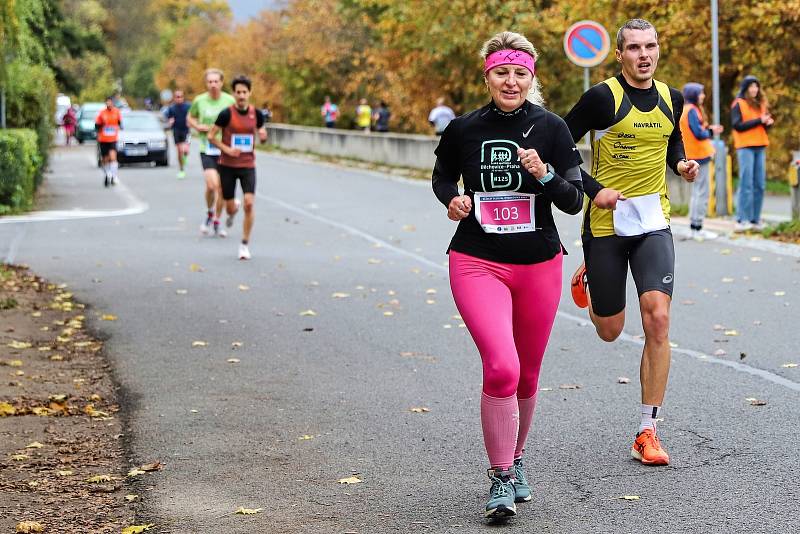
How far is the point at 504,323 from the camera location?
5.56 meters

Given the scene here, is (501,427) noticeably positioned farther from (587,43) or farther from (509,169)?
(587,43)

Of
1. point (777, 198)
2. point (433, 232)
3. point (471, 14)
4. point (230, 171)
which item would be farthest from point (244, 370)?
point (471, 14)

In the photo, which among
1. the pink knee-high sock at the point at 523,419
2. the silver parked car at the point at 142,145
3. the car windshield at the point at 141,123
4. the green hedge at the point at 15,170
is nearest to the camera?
the pink knee-high sock at the point at 523,419

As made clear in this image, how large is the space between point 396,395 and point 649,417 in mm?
2116

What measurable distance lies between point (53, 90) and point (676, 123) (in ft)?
114

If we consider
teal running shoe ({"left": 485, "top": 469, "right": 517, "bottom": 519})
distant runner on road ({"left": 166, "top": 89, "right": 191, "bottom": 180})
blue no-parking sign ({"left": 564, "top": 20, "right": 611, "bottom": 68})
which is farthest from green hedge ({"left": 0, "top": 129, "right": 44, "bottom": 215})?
teal running shoe ({"left": 485, "top": 469, "right": 517, "bottom": 519})

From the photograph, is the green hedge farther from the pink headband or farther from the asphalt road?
the pink headband

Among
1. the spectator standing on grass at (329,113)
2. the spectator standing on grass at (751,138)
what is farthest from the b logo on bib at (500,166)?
the spectator standing on grass at (329,113)

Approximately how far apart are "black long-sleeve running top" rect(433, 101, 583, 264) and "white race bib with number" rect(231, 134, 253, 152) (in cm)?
1019

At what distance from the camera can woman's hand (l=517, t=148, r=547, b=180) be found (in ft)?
17.6

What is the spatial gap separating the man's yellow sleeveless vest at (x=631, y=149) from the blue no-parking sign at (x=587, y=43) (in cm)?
1632

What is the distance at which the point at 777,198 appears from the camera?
2517 cm

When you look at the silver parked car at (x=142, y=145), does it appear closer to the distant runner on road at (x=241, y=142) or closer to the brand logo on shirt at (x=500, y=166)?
the distant runner on road at (x=241, y=142)

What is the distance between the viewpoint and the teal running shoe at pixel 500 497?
5.41m
